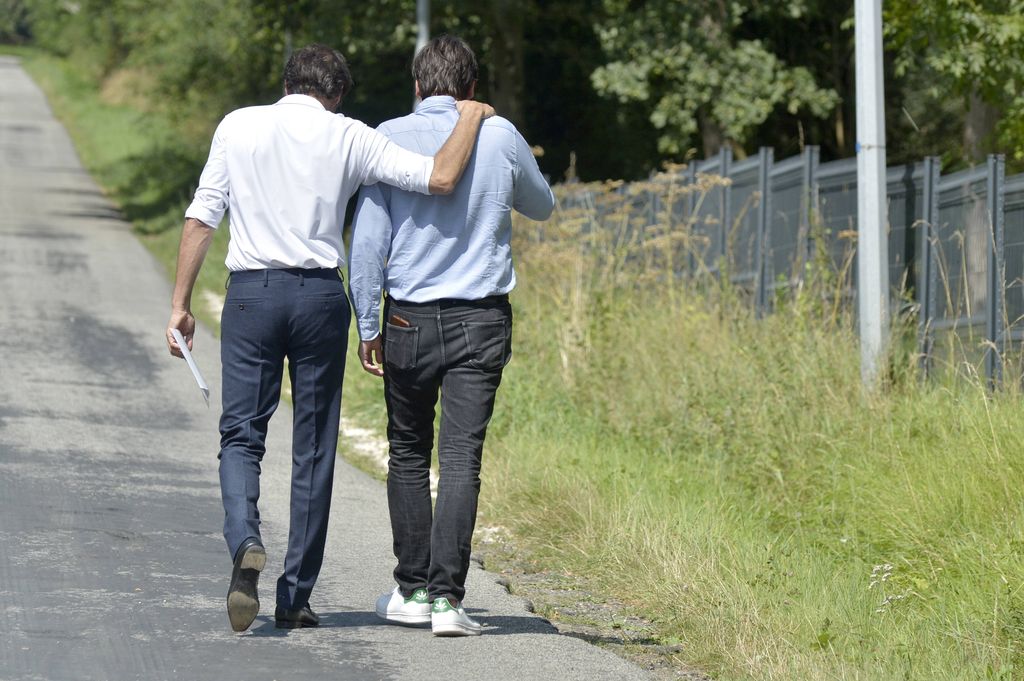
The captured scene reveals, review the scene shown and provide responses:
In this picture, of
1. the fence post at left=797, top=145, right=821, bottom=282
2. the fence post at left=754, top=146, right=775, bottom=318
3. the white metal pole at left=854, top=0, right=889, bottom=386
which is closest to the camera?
the white metal pole at left=854, top=0, right=889, bottom=386

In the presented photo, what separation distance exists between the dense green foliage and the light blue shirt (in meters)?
10.7

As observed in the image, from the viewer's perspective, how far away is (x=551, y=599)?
612 centimetres

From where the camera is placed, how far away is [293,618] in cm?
529

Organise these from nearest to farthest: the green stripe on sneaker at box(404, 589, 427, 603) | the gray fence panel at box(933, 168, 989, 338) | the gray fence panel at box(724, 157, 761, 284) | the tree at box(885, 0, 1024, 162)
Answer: the green stripe on sneaker at box(404, 589, 427, 603) → the gray fence panel at box(933, 168, 989, 338) → the gray fence panel at box(724, 157, 761, 284) → the tree at box(885, 0, 1024, 162)

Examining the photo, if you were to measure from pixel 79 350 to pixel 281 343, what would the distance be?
8.09 metres

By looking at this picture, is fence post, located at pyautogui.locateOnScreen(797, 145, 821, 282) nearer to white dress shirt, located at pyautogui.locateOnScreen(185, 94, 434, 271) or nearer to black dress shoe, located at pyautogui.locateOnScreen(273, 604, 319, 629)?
white dress shirt, located at pyautogui.locateOnScreen(185, 94, 434, 271)

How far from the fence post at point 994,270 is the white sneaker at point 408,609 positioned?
13.7 ft

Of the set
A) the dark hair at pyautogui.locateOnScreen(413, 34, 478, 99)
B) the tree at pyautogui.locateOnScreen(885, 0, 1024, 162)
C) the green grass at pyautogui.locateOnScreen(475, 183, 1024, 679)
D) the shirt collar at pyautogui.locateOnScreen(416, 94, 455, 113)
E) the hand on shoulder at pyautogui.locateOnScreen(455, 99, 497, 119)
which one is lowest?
the green grass at pyautogui.locateOnScreen(475, 183, 1024, 679)

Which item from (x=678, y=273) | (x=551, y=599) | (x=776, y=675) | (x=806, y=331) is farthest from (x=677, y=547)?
(x=678, y=273)

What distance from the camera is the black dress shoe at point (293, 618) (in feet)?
17.4

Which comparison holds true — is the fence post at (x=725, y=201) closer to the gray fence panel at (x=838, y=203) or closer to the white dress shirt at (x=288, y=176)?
the gray fence panel at (x=838, y=203)

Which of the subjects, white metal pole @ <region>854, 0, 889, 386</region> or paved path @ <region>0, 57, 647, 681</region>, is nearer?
paved path @ <region>0, 57, 647, 681</region>

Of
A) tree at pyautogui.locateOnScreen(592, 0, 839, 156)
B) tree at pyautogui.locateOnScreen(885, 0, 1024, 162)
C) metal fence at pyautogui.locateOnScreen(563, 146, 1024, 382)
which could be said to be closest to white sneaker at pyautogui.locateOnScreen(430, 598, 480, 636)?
metal fence at pyautogui.locateOnScreen(563, 146, 1024, 382)

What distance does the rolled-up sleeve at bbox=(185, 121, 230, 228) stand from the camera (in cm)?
519
